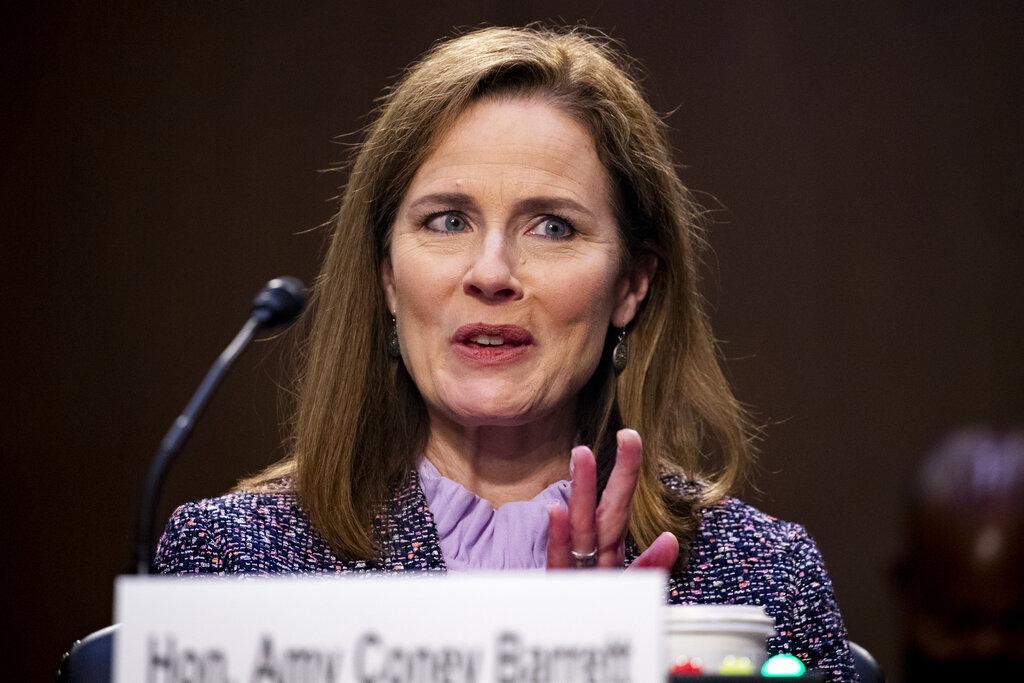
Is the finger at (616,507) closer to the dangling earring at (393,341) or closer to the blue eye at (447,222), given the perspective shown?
the blue eye at (447,222)

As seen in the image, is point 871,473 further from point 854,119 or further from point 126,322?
point 126,322

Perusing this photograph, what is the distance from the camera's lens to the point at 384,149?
211 centimetres

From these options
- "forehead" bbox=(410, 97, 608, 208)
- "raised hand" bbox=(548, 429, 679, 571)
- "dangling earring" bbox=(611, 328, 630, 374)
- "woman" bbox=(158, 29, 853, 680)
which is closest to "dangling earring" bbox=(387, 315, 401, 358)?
"woman" bbox=(158, 29, 853, 680)

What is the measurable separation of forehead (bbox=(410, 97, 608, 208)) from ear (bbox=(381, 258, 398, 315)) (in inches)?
5.5

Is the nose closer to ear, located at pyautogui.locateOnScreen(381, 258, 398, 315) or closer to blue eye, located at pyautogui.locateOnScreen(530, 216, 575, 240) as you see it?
blue eye, located at pyautogui.locateOnScreen(530, 216, 575, 240)

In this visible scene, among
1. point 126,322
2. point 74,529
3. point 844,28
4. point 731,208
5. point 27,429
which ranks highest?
point 844,28

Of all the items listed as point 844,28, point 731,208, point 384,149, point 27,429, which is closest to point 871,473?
point 731,208

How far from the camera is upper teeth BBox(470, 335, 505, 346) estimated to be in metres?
1.93

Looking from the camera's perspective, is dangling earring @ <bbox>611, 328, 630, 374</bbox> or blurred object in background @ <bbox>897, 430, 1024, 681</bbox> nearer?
blurred object in background @ <bbox>897, 430, 1024, 681</bbox>

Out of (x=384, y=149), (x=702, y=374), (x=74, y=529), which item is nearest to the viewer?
(x=384, y=149)

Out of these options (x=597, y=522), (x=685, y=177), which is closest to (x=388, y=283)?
(x=597, y=522)

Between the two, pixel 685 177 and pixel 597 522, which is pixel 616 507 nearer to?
pixel 597 522

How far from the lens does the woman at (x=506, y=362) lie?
195 cm

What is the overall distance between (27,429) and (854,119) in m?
2.08
